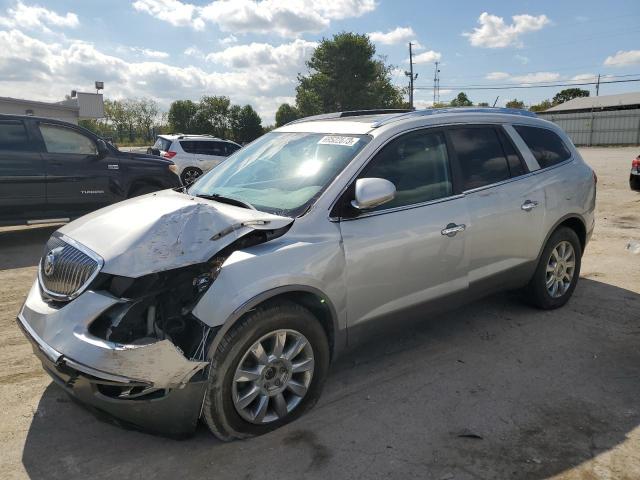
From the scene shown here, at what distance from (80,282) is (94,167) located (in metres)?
6.23

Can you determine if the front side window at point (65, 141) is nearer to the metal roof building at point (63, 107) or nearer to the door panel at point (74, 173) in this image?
the door panel at point (74, 173)

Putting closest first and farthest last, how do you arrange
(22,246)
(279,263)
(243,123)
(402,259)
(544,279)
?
(279,263)
(402,259)
(544,279)
(22,246)
(243,123)

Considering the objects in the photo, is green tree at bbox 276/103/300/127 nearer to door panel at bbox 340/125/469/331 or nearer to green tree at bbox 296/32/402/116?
green tree at bbox 296/32/402/116

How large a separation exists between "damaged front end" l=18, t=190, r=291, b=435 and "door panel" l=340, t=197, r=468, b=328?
0.88 m

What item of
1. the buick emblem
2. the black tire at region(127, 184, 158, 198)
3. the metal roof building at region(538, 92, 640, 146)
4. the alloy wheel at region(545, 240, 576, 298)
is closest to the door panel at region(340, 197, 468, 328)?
the alloy wheel at region(545, 240, 576, 298)

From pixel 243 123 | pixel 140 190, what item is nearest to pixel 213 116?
pixel 243 123

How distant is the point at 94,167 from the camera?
841 cm

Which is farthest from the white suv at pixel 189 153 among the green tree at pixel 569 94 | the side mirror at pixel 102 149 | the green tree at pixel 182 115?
the green tree at pixel 569 94

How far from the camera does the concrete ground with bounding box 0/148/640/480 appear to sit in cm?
271

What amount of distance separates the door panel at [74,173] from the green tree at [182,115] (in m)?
47.9

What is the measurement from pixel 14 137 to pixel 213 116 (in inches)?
1902

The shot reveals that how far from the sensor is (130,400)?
102 inches

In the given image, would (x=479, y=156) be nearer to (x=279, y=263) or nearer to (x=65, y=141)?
(x=279, y=263)

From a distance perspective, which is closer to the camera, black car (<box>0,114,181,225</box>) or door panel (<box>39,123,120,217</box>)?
black car (<box>0,114,181,225</box>)
